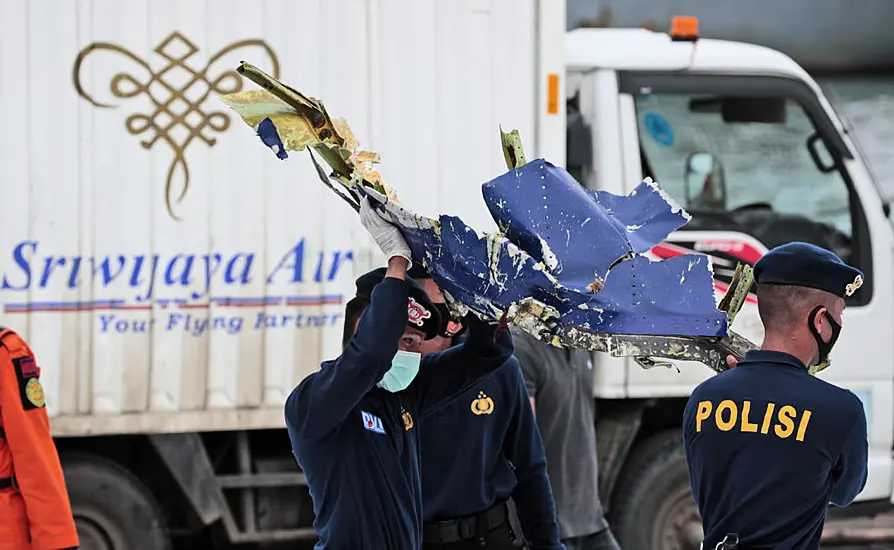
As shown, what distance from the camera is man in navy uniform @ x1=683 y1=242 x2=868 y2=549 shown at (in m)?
2.71

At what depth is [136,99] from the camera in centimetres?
507

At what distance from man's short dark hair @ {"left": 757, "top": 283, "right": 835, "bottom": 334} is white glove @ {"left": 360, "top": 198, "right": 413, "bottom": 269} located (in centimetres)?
84

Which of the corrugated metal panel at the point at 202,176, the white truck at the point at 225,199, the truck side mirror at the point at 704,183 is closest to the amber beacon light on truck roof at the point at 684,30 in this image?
the white truck at the point at 225,199

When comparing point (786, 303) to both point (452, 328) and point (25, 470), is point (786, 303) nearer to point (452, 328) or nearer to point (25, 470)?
point (452, 328)

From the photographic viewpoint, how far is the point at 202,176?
202 inches

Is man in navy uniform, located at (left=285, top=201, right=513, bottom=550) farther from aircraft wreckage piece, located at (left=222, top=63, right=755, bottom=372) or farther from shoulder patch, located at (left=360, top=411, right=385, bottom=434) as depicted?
aircraft wreckage piece, located at (left=222, top=63, right=755, bottom=372)

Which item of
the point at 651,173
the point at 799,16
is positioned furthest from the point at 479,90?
the point at 799,16

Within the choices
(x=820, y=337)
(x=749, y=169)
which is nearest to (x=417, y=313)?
(x=820, y=337)

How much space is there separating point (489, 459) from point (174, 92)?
231 centimetres

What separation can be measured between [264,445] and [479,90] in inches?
72.8

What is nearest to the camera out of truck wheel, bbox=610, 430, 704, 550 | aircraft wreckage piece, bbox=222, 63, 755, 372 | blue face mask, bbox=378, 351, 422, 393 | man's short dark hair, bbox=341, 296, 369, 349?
aircraft wreckage piece, bbox=222, 63, 755, 372

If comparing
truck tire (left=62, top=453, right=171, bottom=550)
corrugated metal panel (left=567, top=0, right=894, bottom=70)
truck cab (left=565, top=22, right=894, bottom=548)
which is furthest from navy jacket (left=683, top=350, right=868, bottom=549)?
corrugated metal panel (left=567, top=0, right=894, bottom=70)

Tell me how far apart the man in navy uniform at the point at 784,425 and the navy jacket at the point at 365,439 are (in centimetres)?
70

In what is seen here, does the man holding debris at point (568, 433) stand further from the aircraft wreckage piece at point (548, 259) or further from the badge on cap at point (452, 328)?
the aircraft wreckage piece at point (548, 259)
